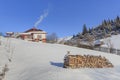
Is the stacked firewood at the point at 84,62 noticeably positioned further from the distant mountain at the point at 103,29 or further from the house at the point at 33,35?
the distant mountain at the point at 103,29

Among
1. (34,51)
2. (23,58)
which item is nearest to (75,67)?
(23,58)

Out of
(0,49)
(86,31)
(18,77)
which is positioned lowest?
(18,77)

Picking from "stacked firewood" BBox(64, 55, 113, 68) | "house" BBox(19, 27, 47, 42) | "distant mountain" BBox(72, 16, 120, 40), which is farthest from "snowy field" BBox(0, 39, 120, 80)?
"distant mountain" BBox(72, 16, 120, 40)

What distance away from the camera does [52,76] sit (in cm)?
2083

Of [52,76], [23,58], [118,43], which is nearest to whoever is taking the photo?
[52,76]

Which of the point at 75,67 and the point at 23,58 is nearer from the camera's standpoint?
the point at 75,67

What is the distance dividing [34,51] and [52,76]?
53.7 ft

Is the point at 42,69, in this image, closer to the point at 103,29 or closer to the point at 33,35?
the point at 33,35

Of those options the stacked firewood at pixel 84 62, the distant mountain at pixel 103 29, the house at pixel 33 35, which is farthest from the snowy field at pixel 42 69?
the distant mountain at pixel 103 29

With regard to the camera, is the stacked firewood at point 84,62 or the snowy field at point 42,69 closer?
the snowy field at point 42,69

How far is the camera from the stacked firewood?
25.5 m

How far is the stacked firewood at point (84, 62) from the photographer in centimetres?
2547

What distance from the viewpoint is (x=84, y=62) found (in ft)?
88.3

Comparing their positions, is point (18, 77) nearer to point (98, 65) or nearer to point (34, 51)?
point (98, 65)
